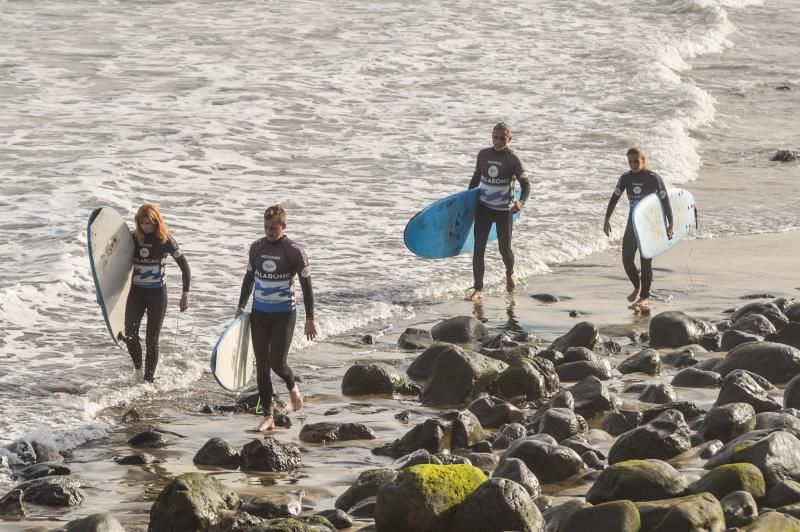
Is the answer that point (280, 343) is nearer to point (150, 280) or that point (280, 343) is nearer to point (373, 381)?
point (373, 381)

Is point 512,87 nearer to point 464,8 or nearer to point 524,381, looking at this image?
point 464,8

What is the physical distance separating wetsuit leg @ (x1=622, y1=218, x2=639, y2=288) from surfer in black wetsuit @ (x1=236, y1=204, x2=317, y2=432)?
4.71 m

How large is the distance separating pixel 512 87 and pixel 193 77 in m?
6.63

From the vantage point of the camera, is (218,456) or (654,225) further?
(654,225)

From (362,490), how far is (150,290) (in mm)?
3647

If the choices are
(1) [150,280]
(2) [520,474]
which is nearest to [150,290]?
(1) [150,280]

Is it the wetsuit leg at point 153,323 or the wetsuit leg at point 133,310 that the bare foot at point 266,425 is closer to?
the wetsuit leg at point 153,323

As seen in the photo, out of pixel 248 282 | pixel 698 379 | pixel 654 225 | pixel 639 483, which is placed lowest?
pixel 698 379

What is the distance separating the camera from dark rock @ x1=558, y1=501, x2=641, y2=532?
18.7 ft

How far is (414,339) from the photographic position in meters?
10.9

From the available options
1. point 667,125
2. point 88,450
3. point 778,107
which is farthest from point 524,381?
point 778,107

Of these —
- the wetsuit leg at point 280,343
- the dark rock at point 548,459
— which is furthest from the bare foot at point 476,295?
the dark rock at point 548,459

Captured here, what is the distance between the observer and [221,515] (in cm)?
648

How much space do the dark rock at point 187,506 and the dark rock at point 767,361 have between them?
4.60 m
